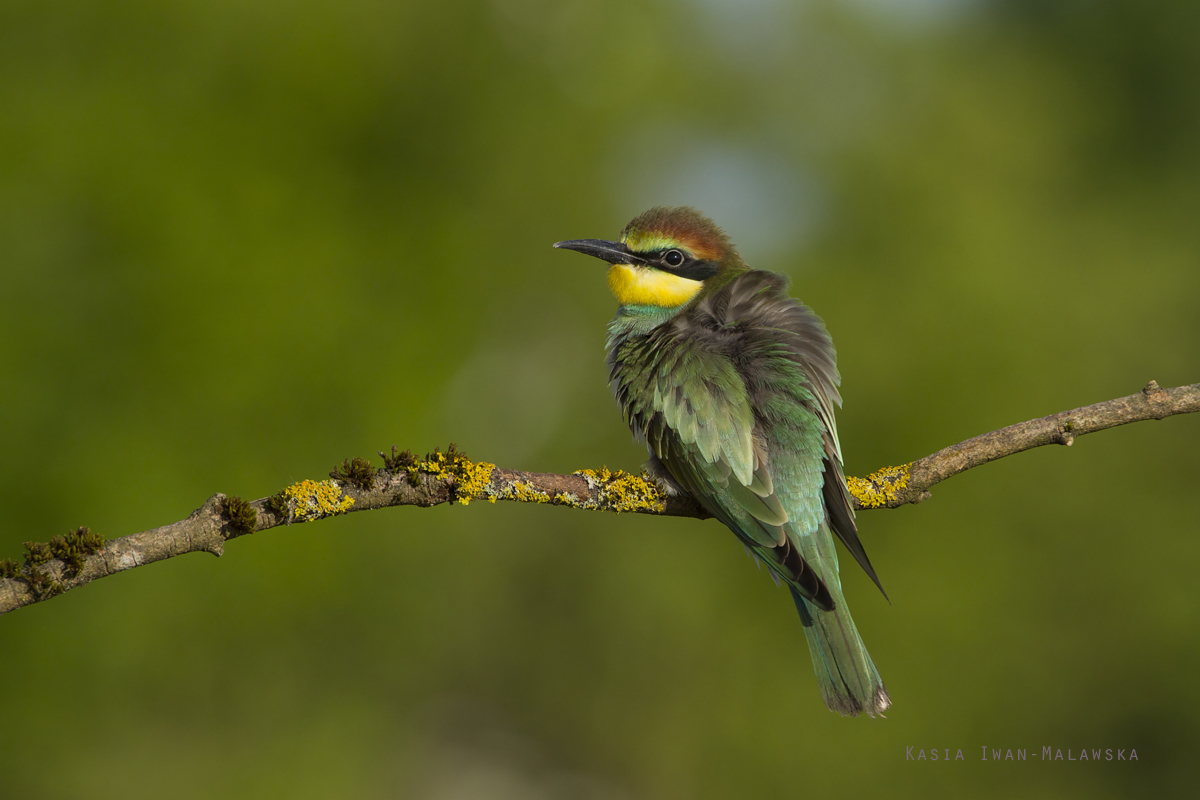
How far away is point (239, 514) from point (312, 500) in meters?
0.18

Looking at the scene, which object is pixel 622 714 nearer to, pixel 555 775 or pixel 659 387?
pixel 555 775

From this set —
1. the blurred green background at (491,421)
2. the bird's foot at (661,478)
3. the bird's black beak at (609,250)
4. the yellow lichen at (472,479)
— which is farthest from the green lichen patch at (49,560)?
the blurred green background at (491,421)

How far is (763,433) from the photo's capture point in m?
2.85

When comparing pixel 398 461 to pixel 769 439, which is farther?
pixel 769 439

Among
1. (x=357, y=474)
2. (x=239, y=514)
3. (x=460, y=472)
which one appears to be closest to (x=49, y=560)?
(x=239, y=514)

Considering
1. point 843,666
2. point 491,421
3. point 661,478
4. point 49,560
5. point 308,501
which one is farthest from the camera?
point 491,421

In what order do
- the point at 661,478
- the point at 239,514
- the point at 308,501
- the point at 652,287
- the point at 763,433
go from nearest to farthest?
the point at 239,514 < the point at 308,501 < the point at 763,433 < the point at 661,478 < the point at 652,287

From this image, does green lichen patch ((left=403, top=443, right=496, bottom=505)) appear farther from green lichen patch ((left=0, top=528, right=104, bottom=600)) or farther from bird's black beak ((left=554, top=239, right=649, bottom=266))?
bird's black beak ((left=554, top=239, right=649, bottom=266))

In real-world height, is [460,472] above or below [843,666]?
above

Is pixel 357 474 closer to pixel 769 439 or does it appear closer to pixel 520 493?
pixel 520 493

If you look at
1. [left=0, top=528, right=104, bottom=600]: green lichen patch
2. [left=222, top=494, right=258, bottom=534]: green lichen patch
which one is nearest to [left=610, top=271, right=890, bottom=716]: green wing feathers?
[left=222, top=494, right=258, bottom=534]: green lichen patch

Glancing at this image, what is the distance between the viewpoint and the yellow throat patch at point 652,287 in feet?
11.5

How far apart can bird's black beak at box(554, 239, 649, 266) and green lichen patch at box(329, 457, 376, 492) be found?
1.57m

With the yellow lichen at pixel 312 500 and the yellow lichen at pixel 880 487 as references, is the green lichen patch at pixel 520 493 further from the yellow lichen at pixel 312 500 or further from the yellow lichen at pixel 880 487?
the yellow lichen at pixel 880 487
